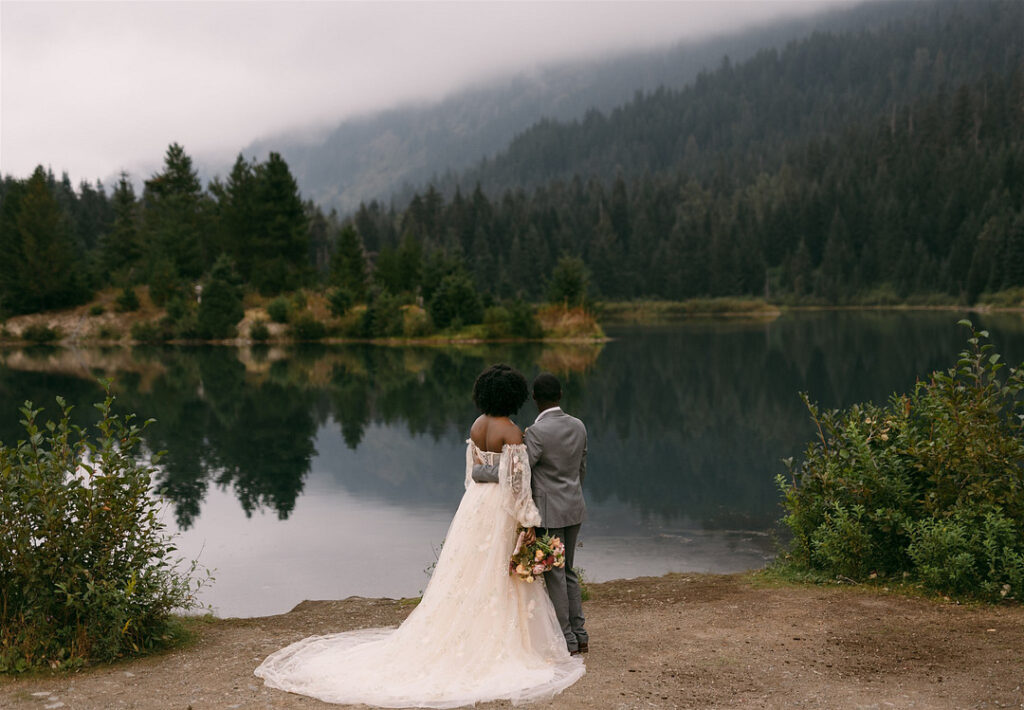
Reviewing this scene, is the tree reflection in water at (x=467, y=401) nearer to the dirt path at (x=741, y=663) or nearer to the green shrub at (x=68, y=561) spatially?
the dirt path at (x=741, y=663)

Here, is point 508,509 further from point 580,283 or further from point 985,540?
point 580,283

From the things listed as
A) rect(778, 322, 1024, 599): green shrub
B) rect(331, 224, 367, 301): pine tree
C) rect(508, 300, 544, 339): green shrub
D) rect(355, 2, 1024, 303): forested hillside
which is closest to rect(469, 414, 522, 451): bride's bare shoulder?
rect(778, 322, 1024, 599): green shrub

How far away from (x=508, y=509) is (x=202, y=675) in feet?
8.33

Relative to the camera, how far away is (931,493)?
27.5 ft

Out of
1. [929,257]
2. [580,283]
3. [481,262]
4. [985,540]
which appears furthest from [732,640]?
[929,257]

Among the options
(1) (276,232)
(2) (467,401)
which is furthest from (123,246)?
(2) (467,401)

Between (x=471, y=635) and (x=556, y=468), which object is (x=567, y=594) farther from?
(x=556, y=468)

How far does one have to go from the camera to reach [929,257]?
11500 centimetres

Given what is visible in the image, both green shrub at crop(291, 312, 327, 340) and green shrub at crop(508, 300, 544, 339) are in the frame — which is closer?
green shrub at crop(508, 300, 544, 339)

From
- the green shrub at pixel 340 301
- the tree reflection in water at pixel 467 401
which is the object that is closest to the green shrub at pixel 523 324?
the tree reflection in water at pixel 467 401

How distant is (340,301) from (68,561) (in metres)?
61.9

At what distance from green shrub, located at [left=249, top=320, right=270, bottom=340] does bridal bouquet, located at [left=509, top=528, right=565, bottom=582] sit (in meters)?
63.9

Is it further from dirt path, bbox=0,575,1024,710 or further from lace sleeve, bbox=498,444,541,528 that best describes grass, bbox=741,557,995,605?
lace sleeve, bbox=498,444,541,528

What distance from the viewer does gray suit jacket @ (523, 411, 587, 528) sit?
6230mm
